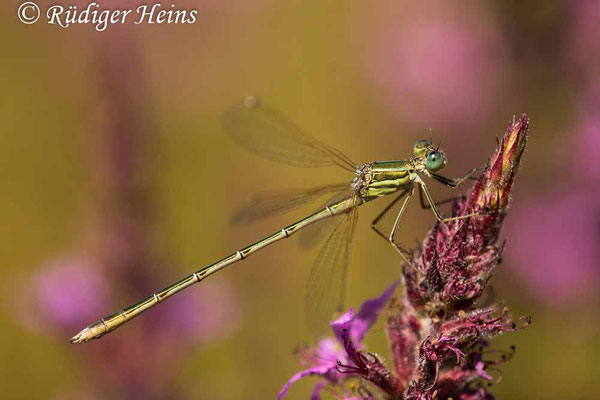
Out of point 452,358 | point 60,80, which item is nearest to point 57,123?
point 60,80

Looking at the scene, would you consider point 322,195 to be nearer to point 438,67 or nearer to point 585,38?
point 585,38

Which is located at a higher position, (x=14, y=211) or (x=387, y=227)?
(x=14, y=211)

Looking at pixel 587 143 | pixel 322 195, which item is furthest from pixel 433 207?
pixel 587 143

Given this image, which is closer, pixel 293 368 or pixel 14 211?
pixel 293 368

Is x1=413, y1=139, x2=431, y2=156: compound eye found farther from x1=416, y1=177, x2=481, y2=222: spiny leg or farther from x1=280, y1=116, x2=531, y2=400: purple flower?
x1=280, y1=116, x2=531, y2=400: purple flower

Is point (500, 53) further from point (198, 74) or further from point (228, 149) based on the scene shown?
point (198, 74)

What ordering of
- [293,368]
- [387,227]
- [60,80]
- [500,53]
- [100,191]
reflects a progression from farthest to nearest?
[60,80] < [293,368] < [500,53] < [100,191] < [387,227]

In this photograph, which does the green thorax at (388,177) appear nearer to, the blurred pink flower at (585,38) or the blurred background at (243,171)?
the blurred background at (243,171)
